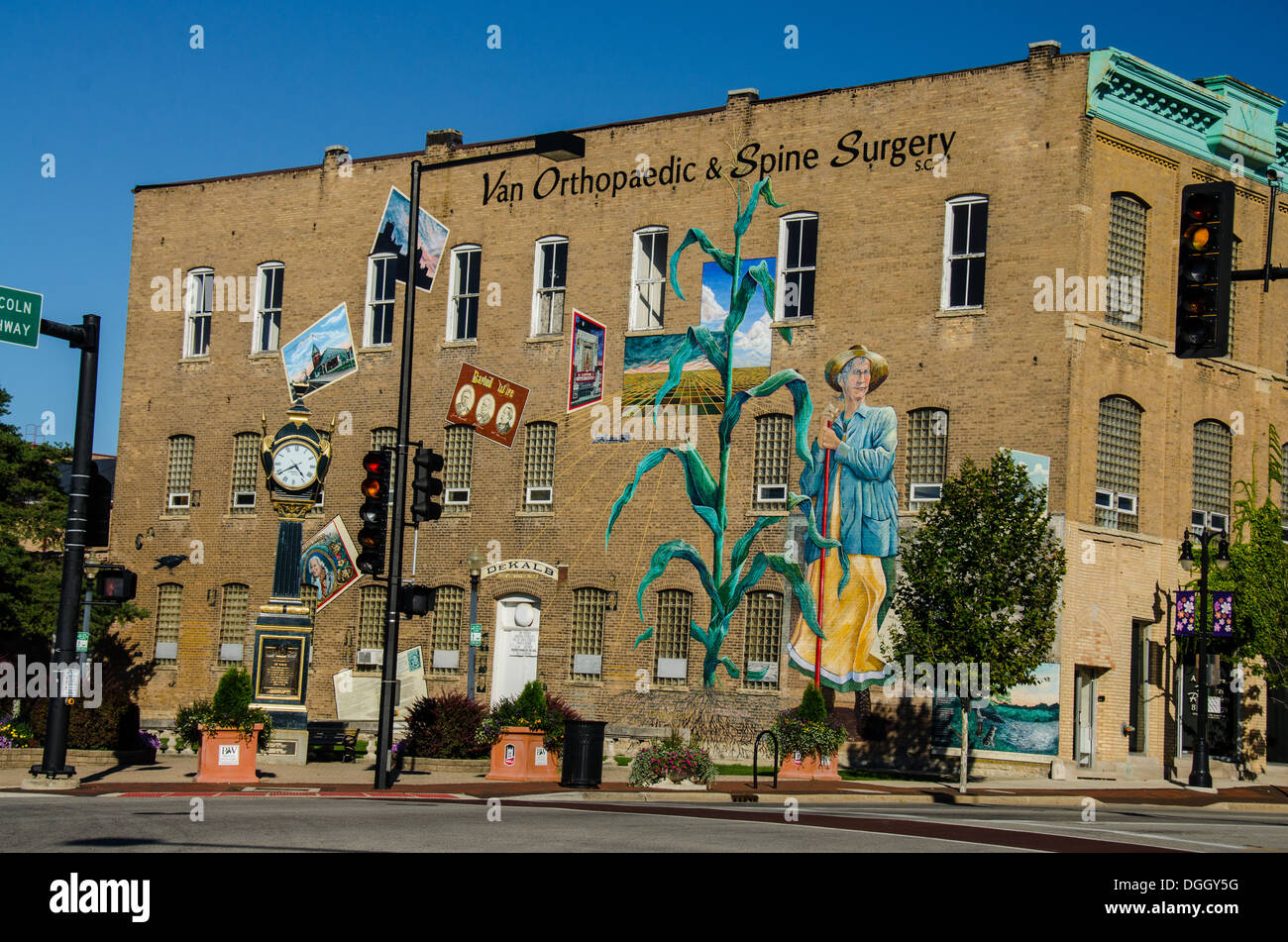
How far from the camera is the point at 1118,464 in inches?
1382

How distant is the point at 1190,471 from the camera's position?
36750mm

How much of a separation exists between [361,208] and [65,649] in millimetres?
23674

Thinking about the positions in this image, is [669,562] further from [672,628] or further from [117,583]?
[117,583]

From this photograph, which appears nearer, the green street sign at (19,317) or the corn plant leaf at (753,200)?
the green street sign at (19,317)

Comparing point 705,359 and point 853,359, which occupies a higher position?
point 705,359

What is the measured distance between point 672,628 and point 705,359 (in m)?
6.62

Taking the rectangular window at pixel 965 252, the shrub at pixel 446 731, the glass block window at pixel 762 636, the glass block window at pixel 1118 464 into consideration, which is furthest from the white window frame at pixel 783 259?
the shrub at pixel 446 731

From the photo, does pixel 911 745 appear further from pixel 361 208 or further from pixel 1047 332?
pixel 361 208

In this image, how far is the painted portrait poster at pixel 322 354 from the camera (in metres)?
44.1

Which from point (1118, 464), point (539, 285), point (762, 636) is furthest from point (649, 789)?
point (539, 285)

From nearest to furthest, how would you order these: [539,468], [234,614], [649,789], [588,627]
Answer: [649,789], [588,627], [539,468], [234,614]

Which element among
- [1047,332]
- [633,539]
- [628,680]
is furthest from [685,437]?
[1047,332]

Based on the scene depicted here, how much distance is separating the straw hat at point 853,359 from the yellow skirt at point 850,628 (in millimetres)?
3975

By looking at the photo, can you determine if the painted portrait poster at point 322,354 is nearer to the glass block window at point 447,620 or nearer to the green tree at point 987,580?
the glass block window at point 447,620
